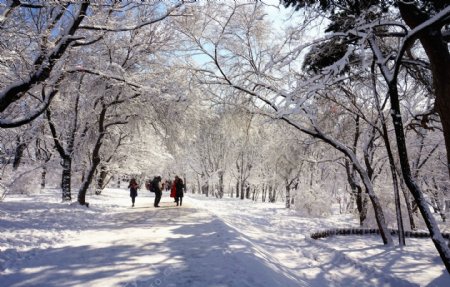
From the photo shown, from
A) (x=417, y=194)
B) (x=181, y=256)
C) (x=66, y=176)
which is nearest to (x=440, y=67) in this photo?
(x=417, y=194)

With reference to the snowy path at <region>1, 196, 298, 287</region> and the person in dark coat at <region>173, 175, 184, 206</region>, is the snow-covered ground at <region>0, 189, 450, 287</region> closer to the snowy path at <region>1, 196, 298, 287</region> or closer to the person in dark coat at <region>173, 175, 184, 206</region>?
the snowy path at <region>1, 196, 298, 287</region>

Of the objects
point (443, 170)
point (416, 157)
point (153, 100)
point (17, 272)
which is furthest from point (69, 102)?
point (443, 170)

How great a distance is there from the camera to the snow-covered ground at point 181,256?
17.5 feet

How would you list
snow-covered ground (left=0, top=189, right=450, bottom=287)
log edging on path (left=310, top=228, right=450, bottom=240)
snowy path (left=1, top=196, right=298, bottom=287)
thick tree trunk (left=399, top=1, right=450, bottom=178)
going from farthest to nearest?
log edging on path (left=310, top=228, right=450, bottom=240), thick tree trunk (left=399, top=1, right=450, bottom=178), snow-covered ground (left=0, top=189, right=450, bottom=287), snowy path (left=1, top=196, right=298, bottom=287)

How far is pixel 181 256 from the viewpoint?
6570mm

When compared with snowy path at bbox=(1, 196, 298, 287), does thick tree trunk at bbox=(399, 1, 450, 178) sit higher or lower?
higher

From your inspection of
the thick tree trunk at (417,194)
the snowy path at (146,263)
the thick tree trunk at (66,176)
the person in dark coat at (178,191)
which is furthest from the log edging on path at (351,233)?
the thick tree trunk at (66,176)

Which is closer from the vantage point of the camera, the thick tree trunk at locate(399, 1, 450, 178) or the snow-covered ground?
the snow-covered ground

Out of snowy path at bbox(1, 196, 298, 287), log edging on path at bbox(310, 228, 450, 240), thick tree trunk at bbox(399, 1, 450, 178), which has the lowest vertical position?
log edging on path at bbox(310, 228, 450, 240)

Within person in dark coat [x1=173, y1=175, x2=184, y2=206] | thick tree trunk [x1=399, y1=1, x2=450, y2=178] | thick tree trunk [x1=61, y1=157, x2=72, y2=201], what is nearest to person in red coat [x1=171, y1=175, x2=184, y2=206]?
person in dark coat [x1=173, y1=175, x2=184, y2=206]

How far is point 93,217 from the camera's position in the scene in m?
12.9

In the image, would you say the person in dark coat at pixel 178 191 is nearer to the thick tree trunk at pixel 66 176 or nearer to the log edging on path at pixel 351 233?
the thick tree trunk at pixel 66 176

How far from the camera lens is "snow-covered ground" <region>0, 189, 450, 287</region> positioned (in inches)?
210

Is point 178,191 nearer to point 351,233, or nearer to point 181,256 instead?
point 351,233
